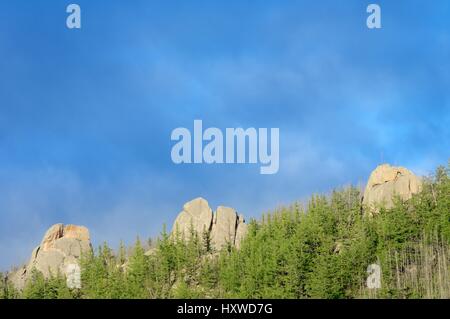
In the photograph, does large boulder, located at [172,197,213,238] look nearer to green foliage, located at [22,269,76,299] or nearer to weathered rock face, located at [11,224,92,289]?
weathered rock face, located at [11,224,92,289]

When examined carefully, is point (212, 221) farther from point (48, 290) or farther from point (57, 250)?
point (48, 290)

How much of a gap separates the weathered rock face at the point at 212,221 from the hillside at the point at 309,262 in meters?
11.3

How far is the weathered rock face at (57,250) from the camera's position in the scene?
89.2 m

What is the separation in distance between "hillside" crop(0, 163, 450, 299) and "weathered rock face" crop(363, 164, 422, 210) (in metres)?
12.6

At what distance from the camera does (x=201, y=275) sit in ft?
210

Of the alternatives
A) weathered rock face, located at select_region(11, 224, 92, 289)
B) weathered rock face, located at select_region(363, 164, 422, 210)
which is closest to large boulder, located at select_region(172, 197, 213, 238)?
weathered rock face, located at select_region(11, 224, 92, 289)

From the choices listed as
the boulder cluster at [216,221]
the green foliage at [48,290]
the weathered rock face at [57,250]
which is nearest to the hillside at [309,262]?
the green foliage at [48,290]

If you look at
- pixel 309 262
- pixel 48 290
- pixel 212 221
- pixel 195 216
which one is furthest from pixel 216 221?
pixel 309 262

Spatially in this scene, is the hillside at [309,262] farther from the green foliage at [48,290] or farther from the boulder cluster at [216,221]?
the boulder cluster at [216,221]

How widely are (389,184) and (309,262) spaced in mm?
32519

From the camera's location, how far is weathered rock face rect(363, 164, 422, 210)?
83.9 metres
